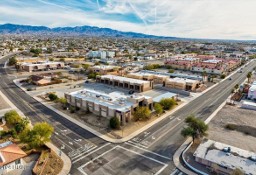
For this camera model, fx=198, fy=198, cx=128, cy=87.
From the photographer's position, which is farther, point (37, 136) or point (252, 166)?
point (37, 136)

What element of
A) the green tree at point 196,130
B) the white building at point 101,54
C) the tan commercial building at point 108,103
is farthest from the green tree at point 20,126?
the white building at point 101,54

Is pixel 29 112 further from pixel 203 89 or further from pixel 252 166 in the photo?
pixel 203 89

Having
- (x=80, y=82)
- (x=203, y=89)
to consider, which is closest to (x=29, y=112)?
(x=80, y=82)

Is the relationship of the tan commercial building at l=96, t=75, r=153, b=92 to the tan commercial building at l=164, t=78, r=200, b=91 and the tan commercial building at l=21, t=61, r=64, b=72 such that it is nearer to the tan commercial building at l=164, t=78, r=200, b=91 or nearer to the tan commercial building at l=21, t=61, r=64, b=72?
the tan commercial building at l=164, t=78, r=200, b=91

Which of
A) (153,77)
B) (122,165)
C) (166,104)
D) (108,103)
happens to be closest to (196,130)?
(122,165)

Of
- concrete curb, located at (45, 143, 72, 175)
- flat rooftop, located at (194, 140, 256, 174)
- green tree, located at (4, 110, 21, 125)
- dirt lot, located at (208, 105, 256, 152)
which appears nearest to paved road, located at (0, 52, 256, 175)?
concrete curb, located at (45, 143, 72, 175)

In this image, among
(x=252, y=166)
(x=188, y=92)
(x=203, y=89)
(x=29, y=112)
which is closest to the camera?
(x=252, y=166)

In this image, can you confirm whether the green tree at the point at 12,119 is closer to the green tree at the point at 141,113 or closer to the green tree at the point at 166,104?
the green tree at the point at 141,113
